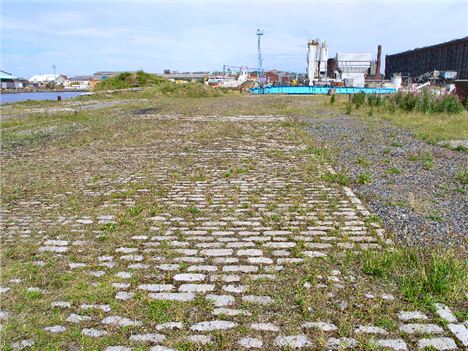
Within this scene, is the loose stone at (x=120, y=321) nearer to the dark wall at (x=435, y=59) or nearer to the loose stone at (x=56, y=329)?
the loose stone at (x=56, y=329)

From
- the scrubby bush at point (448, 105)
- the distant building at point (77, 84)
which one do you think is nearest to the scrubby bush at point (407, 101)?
the scrubby bush at point (448, 105)

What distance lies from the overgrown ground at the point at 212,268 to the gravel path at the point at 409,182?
40 cm

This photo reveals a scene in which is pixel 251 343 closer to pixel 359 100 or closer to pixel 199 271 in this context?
pixel 199 271

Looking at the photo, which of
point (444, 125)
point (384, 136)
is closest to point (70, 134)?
point (384, 136)

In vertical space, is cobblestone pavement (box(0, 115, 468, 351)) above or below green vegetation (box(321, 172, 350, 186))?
below

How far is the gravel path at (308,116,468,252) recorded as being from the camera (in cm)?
482

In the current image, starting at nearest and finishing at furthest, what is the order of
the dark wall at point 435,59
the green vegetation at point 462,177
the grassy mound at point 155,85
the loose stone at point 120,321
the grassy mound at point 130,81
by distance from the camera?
1. the loose stone at point 120,321
2. the green vegetation at point 462,177
3. the grassy mound at point 155,85
4. the grassy mound at point 130,81
5. the dark wall at point 435,59

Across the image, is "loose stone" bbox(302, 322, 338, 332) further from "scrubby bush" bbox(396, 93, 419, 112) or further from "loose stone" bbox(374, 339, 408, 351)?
"scrubby bush" bbox(396, 93, 419, 112)

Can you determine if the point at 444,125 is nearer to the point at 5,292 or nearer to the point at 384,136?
the point at 384,136

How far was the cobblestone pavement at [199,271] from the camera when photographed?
286 cm

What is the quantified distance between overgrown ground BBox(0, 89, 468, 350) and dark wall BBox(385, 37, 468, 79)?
95.6 metres

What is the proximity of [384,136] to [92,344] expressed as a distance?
39.0ft

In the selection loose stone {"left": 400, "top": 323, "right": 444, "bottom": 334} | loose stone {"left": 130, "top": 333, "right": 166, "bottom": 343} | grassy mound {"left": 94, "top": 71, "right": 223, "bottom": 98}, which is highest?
grassy mound {"left": 94, "top": 71, "right": 223, "bottom": 98}

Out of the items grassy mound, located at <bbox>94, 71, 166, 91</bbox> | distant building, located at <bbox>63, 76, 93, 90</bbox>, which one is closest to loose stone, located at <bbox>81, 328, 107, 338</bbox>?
grassy mound, located at <bbox>94, 71, 166, 91</bbox>
